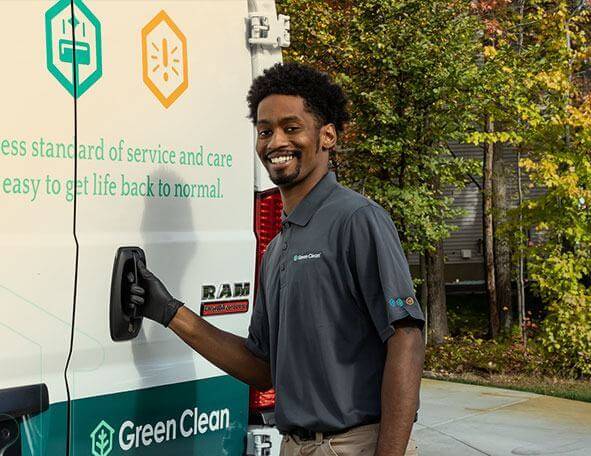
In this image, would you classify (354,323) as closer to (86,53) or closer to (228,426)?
(228,426)

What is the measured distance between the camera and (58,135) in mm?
3096

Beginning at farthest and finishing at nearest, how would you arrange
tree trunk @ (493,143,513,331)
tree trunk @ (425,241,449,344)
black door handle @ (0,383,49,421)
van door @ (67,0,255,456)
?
1. tree trunk @ (493,143,513,331)
2. tree trunk @ (425,241,449,344)
3. van door @ (67,0,255,456)
4. black door handle @ (0,383,49,421)

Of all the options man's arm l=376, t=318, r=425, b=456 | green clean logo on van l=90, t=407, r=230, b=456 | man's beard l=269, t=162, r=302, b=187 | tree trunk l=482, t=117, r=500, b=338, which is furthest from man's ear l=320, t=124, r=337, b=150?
tree trunk l=482, t=117, r=500, b=338

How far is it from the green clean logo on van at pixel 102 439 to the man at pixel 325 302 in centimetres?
34

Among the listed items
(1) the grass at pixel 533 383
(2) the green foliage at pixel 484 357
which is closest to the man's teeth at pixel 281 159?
(1) the grass at pixel 533 383

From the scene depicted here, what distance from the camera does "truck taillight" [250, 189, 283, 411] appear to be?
3822mm

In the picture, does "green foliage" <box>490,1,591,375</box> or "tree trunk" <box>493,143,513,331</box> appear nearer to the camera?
"green foliage" <box>490,1,591,375</box>

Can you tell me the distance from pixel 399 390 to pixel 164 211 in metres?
0.99

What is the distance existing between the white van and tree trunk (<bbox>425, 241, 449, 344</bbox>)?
14362mm

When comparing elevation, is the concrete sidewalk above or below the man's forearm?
below

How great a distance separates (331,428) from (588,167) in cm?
1055

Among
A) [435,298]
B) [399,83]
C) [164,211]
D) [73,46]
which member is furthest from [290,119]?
[435,298]

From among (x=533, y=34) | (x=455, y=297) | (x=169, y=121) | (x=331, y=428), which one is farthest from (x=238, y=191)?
(x=455, y=297)

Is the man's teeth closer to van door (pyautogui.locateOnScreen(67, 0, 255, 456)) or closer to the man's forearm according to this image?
van door (pyautogui.locateOnScreen(67, 0, 255, 456))
